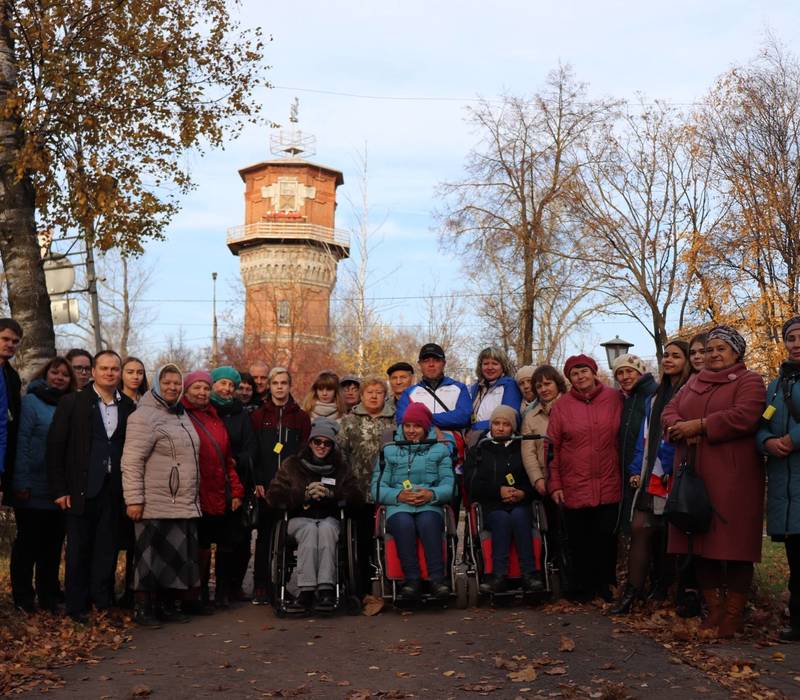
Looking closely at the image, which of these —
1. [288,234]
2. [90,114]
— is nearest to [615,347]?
[90,114]

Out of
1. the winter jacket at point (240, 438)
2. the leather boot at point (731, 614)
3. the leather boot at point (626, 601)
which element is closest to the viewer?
the leather boot at point (731, 614)

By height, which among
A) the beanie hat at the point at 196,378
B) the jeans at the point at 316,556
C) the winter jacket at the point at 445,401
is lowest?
the jeans at the point at 316,556

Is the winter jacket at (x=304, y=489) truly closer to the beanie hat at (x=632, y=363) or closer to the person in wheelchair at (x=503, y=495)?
the person in wheelchair at (x=503, y=495)

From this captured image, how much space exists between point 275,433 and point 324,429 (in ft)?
2.59

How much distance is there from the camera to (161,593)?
28.7ft

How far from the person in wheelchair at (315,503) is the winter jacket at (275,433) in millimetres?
599

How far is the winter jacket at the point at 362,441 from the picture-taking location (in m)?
9.48

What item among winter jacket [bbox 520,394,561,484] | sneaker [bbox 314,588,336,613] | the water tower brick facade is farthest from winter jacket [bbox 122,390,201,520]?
the water tower brick facade

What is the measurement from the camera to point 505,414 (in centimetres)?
905

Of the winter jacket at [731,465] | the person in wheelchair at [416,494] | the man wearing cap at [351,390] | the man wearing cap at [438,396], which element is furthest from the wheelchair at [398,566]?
the winter jacket at [731,465]

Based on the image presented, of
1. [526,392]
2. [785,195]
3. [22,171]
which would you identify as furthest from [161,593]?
[785,195]

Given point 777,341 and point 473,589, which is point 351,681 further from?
point 777,341

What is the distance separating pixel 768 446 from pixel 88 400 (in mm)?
5163

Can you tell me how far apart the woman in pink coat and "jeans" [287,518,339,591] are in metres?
2.79
